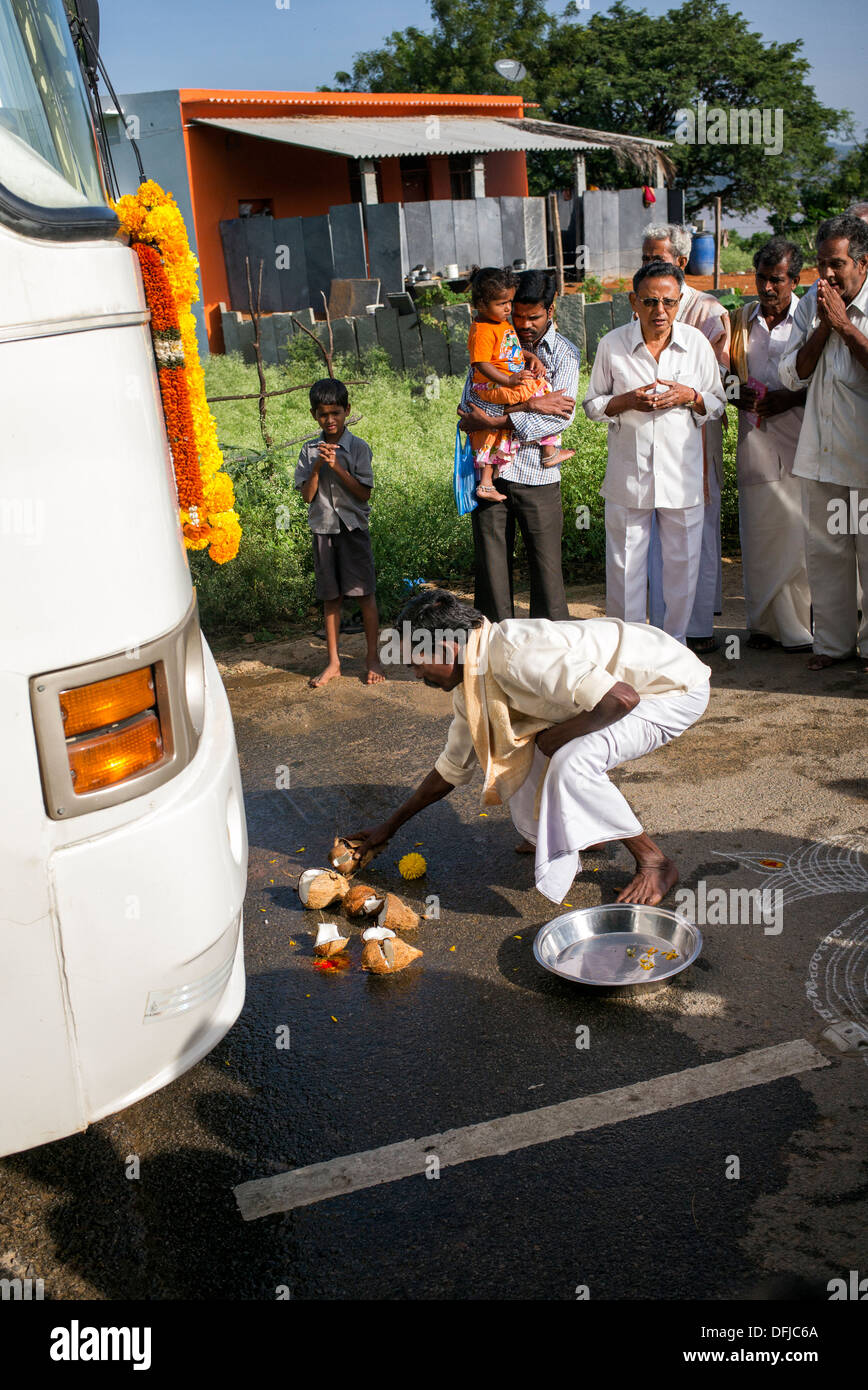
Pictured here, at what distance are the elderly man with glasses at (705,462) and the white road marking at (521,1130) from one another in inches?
141

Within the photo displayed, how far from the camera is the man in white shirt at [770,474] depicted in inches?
249

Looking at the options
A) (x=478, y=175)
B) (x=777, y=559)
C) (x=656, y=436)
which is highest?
(x=478, y=175)

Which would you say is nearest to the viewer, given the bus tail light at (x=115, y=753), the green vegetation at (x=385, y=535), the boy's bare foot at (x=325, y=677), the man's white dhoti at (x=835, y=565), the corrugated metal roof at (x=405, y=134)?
the bus tail light at (x=115, y=753)

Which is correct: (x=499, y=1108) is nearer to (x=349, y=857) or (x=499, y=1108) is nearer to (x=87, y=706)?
(x=349, y=857)

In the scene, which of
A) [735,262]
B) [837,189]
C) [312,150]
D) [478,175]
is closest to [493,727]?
[312,150]

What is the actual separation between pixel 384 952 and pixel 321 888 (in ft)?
1.61

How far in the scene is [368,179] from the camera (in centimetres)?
2309

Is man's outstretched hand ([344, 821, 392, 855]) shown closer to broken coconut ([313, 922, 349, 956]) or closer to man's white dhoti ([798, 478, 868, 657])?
broken coconut ([313, 922, 349, 956])

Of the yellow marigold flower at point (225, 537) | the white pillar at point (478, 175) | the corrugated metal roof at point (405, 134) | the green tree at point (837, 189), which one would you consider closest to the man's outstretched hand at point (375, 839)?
the yellow marigold flower at point (225, 537)

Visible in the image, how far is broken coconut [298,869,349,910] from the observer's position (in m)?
4.15

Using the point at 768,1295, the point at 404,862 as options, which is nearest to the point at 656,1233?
the point at 768,1295

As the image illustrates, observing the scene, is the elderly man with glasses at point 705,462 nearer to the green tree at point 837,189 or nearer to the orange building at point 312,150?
the orange building at point 312,150
